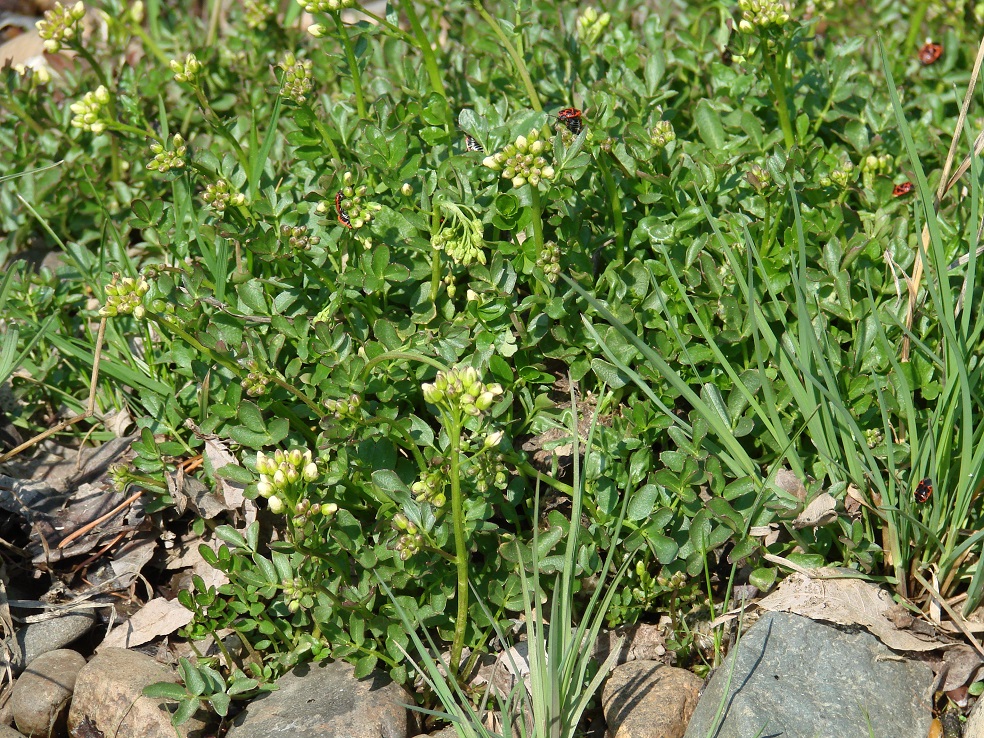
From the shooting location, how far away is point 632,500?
267 centimetres

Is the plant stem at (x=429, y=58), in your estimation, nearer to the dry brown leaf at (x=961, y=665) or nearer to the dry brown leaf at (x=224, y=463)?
the dry brown leaf at (x=224, y=463)

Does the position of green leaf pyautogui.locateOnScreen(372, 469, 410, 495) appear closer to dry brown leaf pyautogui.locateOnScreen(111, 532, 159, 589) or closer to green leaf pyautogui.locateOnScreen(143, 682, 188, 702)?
green leaf pyautogui.locateOnScreen(143, 682, 188, 702)

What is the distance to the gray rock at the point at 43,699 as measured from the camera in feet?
8.90

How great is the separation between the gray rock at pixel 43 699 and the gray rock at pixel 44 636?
8 centimetres

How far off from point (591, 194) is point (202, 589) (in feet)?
5.79

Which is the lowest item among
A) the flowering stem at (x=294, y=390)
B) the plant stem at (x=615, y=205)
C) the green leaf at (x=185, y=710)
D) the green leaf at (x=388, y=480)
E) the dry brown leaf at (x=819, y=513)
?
the green leaf at (x=185, y=710)

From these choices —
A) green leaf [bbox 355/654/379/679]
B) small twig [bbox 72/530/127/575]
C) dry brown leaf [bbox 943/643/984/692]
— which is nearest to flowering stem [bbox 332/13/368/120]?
small twig [bbox 72/530/127/575]

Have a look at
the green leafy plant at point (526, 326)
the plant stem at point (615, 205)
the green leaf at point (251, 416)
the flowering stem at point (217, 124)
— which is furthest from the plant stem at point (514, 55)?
the green leaf at point (251, 416)

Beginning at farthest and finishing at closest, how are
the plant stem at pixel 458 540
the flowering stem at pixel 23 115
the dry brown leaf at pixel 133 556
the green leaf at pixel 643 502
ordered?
1. the flowering stem at pixel 23 115
2. the dry brown leaf at pixel 133 556
3. the green leaf at pixel 643 502
4. the plant stem at pixel 458 540

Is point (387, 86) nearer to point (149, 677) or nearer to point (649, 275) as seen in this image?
point (649, 275)

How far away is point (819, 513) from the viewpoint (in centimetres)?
262

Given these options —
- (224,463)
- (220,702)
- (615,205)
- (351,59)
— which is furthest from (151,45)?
(220,702)

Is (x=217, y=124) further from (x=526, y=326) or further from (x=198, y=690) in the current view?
(x=198, y=690)

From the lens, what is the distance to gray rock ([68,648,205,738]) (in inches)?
105
